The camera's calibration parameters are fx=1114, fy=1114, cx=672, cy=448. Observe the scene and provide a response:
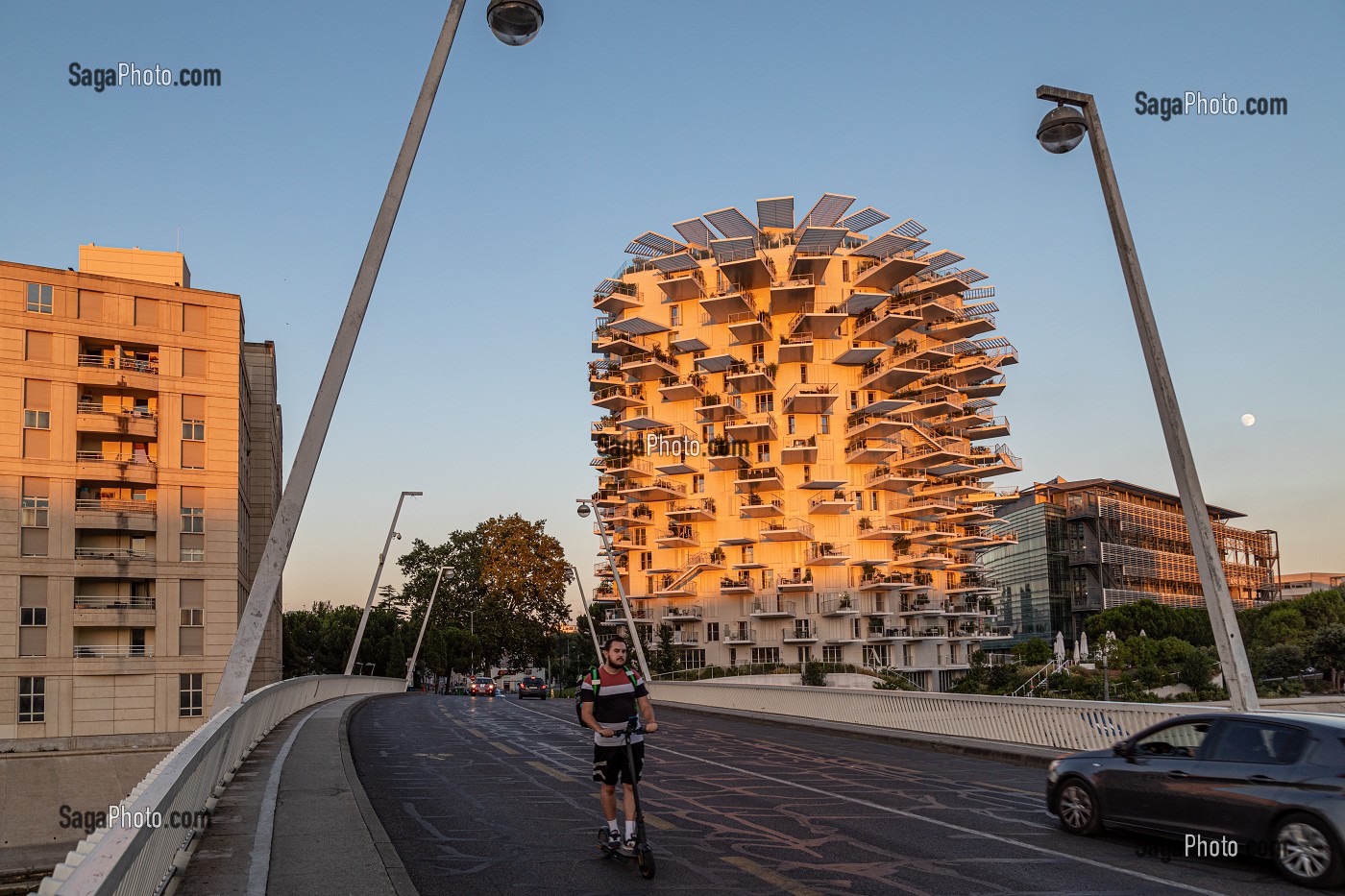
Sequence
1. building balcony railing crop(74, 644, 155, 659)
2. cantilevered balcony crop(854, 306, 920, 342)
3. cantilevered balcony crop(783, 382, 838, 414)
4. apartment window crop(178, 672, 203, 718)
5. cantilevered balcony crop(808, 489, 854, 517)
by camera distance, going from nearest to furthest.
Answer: building balcony railing crop(74, 644, 155, 659) → apartment window crop(178, 672, 203, 718) → cantilevered balcony crop(808, 489, 854, 517) → cantilevered balcony crop(783, 382, 838, 414) → cantilevered balcony crop(854, 306, 920, 342)

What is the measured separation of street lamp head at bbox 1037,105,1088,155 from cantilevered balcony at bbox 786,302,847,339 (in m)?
68.7

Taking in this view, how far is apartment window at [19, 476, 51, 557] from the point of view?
2127 inches

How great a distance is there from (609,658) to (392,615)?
4599 inches

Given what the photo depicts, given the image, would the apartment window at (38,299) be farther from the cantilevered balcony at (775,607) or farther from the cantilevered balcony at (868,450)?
the cantilevered balcony at (868,450)

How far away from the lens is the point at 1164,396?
54.1 ft

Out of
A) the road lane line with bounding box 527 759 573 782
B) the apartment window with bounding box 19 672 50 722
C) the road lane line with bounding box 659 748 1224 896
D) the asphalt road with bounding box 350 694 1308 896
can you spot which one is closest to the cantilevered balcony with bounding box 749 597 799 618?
the apartment window with bounding box 19 672 50 722

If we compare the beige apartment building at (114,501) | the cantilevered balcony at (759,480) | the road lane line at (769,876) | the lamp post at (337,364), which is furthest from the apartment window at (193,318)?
the road lane line at (769,876)

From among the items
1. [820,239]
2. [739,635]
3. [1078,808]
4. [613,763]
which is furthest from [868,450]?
[613,763]

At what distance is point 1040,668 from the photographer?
7688cm

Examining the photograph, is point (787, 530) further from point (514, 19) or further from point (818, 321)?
point (514, 19)

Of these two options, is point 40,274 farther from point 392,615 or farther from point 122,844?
point 392,615

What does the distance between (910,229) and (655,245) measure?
2077 centimetres

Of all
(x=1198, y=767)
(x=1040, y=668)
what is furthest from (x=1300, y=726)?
(x=1040, y=668)

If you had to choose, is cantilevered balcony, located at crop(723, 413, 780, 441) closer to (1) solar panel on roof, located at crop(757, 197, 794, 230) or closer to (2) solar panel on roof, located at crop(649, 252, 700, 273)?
(2) solar panel on roof, located at crop(649, 252, 700, 273)
